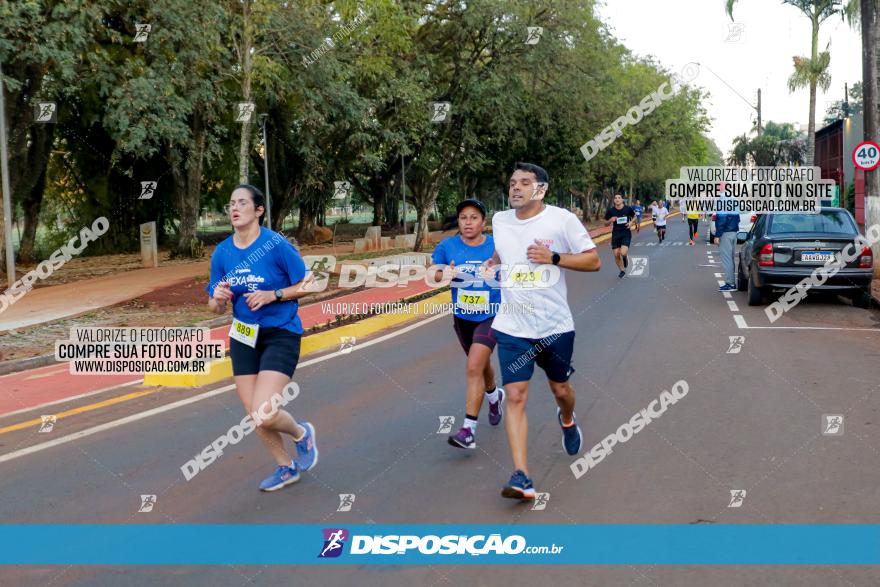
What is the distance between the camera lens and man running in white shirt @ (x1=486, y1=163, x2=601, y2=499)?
547cm

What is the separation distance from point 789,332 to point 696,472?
682cm

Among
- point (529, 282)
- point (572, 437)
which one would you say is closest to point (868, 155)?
point (572, 437)

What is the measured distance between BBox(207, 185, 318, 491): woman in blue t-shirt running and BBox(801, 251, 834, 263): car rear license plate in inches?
414

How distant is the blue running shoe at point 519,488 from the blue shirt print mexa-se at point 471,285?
1.78 metres

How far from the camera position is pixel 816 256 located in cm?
1409

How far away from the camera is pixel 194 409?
27.4ft

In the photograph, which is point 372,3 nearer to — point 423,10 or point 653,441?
point 423,10

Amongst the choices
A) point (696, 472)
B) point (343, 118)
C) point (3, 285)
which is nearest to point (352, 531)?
point (696, 472)

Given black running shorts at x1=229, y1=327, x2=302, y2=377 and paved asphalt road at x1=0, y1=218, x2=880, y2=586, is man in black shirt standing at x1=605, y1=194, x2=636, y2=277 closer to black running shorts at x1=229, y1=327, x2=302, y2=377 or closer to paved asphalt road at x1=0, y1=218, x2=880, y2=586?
paved asphalt road at x1=0, y1=218, x2=880, y2=586

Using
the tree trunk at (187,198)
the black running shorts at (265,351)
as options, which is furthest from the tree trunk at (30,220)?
the black running shorts at (265,351)

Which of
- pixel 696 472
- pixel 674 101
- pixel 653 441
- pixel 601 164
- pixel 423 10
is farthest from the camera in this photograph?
pixel 674 101

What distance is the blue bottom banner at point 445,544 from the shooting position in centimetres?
462

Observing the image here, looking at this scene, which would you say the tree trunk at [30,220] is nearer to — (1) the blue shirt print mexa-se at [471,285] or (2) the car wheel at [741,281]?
(2) the car wheel at [741,281]

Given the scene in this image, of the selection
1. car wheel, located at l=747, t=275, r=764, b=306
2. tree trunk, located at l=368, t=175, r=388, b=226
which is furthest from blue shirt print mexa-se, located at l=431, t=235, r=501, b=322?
tree trunk, located at l=368, t=175, r=388, b=226
